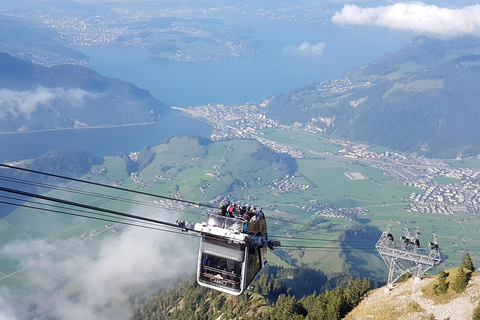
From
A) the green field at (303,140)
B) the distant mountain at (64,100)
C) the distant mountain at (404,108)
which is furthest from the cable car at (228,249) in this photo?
the distant mountain at (64,100)

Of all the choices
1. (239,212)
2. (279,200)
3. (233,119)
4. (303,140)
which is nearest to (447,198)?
(279,200)

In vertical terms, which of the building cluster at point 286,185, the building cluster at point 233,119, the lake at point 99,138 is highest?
the building cluster at point 233,119

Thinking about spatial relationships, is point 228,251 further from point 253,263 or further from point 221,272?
point 253,263

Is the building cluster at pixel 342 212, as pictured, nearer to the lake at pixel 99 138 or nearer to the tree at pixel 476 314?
the lake at pixel 99 138

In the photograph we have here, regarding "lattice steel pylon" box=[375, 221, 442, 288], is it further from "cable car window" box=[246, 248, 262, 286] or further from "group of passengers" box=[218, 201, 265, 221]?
"group of passengers" box=[218, 201, 265, 221]

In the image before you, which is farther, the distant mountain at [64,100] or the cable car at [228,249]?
the distant mountain at [64,100]

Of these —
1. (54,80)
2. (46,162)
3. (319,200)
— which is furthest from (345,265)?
(54,80)

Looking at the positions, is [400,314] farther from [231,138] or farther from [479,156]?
[479,156]
